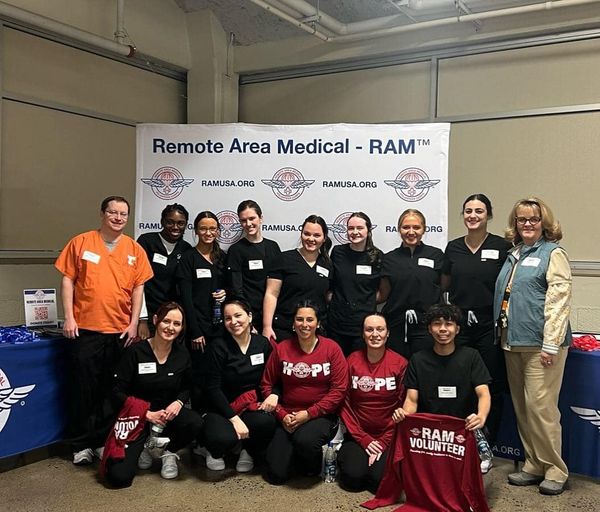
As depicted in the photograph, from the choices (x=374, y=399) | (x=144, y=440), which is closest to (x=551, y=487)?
(x=374, y=399)

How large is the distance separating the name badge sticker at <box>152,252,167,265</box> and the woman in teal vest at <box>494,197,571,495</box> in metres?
1.93

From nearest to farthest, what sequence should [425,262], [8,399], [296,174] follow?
[8,399] < [425,262] < [296,174]

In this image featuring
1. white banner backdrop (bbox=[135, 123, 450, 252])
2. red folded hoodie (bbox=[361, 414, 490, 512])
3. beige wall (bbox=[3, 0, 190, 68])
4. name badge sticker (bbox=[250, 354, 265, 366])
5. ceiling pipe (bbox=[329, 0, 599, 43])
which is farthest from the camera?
beige wall (bbox=[3, 0, 190, 68])

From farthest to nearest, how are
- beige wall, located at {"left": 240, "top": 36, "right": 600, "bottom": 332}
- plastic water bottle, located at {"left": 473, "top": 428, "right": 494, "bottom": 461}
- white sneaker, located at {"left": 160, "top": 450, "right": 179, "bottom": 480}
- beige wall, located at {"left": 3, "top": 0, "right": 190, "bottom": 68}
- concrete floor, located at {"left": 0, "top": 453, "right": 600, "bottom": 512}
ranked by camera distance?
beige wall, located at {"left": 3, "top": 0, "right": 190, "bottom": 68}
beige wall, located at {"left": 240, "top": 36, "right": 600, "bottom": 332}
white sneaker, located at {"left": 160, "top": 450, "right": 179, "bottom": 480}
plastic water bottle, located at {"left": 473, "top": 428, "right": 494, "bottom": 461}
concrete floor, located at {"left": 0, "top": 453, "right": 600, "bottom": 512}

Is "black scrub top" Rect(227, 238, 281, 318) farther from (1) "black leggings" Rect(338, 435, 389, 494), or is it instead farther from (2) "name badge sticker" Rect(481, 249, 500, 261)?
(2) "name badge sticker" Rect(481, 249, 500, 261)

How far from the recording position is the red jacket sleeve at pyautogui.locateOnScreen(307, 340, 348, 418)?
3.12 meters

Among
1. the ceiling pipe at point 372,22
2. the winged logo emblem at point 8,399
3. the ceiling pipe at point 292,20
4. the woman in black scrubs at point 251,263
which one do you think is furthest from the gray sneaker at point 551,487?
the ceiling pipe at point 292,20

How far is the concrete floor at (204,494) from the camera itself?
2.85 metres

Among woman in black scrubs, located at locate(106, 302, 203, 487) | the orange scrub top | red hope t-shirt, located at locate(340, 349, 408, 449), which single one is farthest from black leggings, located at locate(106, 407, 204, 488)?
red hope t-shirt, located at locate(340, 349, 408, 449)

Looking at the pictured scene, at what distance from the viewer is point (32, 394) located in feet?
10.8

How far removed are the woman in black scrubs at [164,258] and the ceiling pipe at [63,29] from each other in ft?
5.23

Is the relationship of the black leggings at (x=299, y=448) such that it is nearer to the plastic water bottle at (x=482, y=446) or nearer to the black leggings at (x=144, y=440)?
the black leggings at (x=144, y=440)

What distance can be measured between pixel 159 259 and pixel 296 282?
87 cm

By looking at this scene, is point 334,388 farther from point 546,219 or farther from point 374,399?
point 546,219
